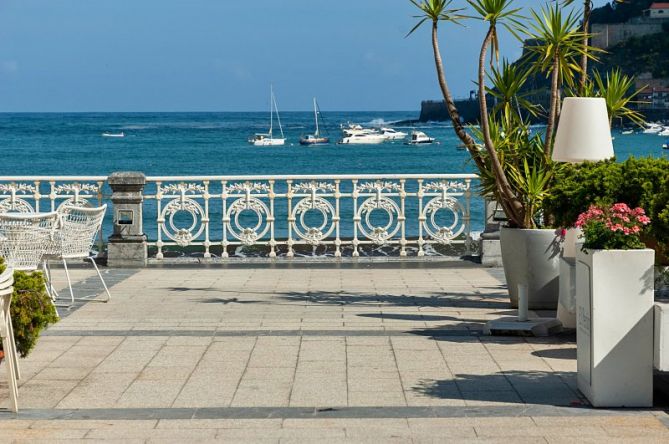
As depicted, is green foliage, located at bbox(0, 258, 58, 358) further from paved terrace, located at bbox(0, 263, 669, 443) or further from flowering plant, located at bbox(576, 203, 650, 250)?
flowering plant, located at bbox(576, 203, 650, 250)

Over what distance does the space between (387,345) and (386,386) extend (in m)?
1.42

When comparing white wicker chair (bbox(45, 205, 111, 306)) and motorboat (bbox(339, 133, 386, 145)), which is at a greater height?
white wicker chair (bbox(45, 205, 111, 306))

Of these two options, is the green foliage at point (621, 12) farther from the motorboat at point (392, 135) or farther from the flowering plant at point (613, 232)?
the flowering plant at point (613, 232)

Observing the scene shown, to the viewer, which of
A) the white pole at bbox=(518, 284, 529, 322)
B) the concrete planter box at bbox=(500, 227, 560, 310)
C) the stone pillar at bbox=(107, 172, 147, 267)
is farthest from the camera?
the stone pillar at bbox=(107, 172, 147, 267)

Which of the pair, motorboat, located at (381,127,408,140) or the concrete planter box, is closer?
the concrete planter box

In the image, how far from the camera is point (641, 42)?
392 feet

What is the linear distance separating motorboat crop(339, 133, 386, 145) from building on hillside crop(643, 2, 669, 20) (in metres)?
43.4

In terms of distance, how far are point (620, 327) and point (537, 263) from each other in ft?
11.8

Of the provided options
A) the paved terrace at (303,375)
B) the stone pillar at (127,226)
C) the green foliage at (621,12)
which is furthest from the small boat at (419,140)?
the paved terrace at (303,375)

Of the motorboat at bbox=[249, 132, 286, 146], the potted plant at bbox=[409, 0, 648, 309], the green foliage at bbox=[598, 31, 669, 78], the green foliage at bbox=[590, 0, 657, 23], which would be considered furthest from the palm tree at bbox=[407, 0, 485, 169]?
the green foliage at bbox=[590, 0, 657, 23]

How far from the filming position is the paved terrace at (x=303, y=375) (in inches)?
232

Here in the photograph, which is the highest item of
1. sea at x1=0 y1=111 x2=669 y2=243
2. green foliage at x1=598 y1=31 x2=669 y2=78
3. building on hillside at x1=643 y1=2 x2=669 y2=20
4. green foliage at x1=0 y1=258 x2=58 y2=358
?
building on hillside at x1=643 y1=2 x2=669 y2=20

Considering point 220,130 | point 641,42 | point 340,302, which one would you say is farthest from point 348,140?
point 340,302

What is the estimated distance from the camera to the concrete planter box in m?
9.80
